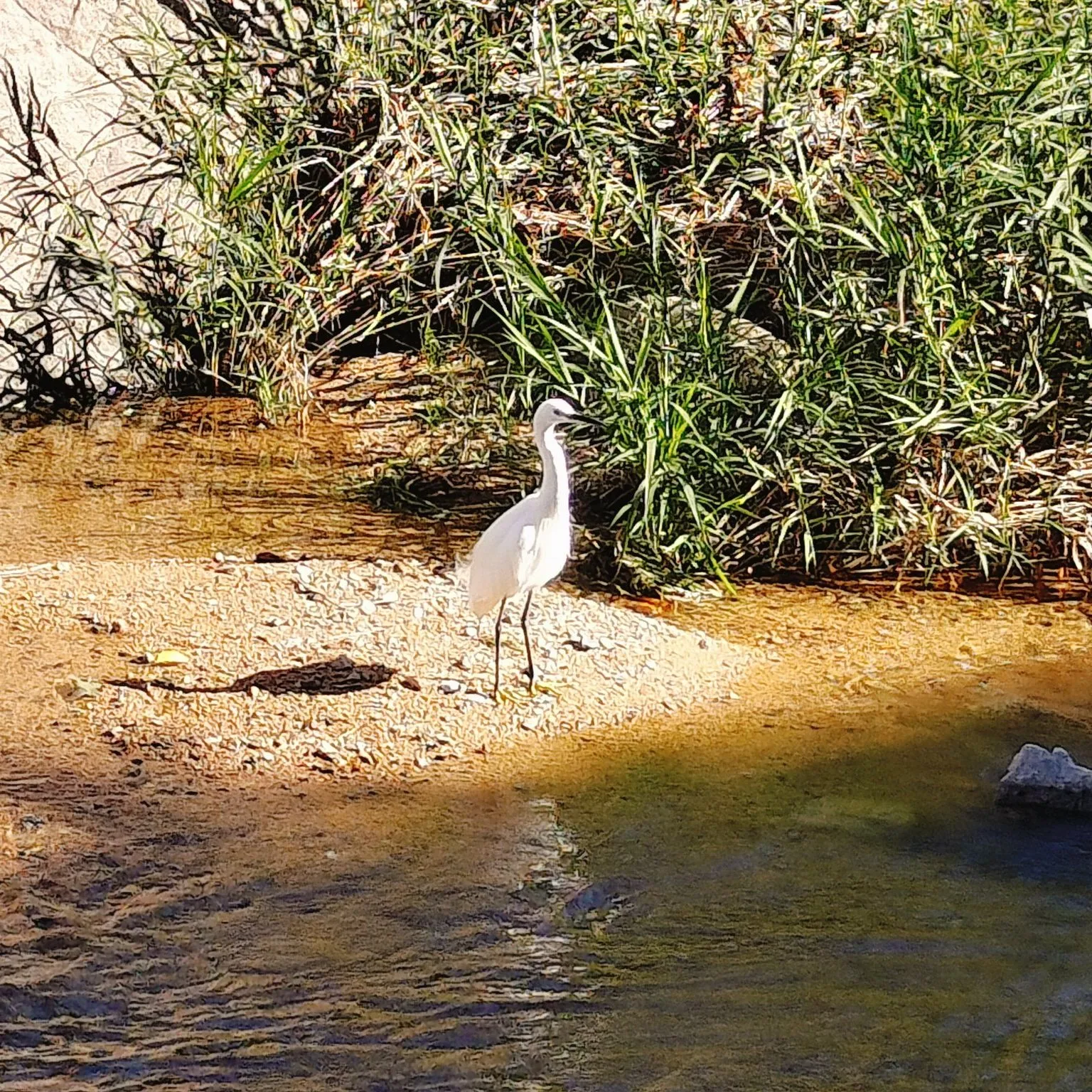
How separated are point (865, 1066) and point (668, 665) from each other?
1898 millimetres

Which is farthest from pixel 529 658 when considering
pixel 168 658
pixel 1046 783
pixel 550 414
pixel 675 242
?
pixel 675 242

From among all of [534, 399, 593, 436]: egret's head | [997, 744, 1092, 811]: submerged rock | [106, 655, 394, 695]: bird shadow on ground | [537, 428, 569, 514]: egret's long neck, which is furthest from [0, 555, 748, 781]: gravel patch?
[997, 744, 1092, 811]: submerged rock

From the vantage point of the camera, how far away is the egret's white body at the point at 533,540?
459 cm

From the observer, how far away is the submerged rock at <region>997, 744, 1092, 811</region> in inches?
165

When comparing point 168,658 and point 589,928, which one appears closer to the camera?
point 589,928

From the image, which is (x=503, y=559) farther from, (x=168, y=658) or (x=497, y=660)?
(x=168, y=658)

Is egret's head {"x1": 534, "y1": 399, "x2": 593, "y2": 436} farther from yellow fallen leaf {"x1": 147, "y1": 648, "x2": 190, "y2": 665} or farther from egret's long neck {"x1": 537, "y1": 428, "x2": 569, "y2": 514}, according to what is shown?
yellow fallen leaf {"x1": 147, "y1": 648, "x2": 190, "y2": 665}

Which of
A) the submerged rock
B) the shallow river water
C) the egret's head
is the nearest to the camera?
the shallow river water

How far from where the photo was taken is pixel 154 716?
14.9 feet

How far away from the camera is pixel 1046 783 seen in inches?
165

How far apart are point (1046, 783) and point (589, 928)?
50.9 inches

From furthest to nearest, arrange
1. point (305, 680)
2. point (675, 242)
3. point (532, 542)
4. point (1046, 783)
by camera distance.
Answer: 1. point (675, 242)
2. point (305, 680)
3. point (532, 542)
4. point (1046, 783)

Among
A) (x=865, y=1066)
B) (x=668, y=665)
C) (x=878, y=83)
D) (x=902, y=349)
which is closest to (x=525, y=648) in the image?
(x=668, y=665)

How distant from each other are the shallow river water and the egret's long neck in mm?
671
